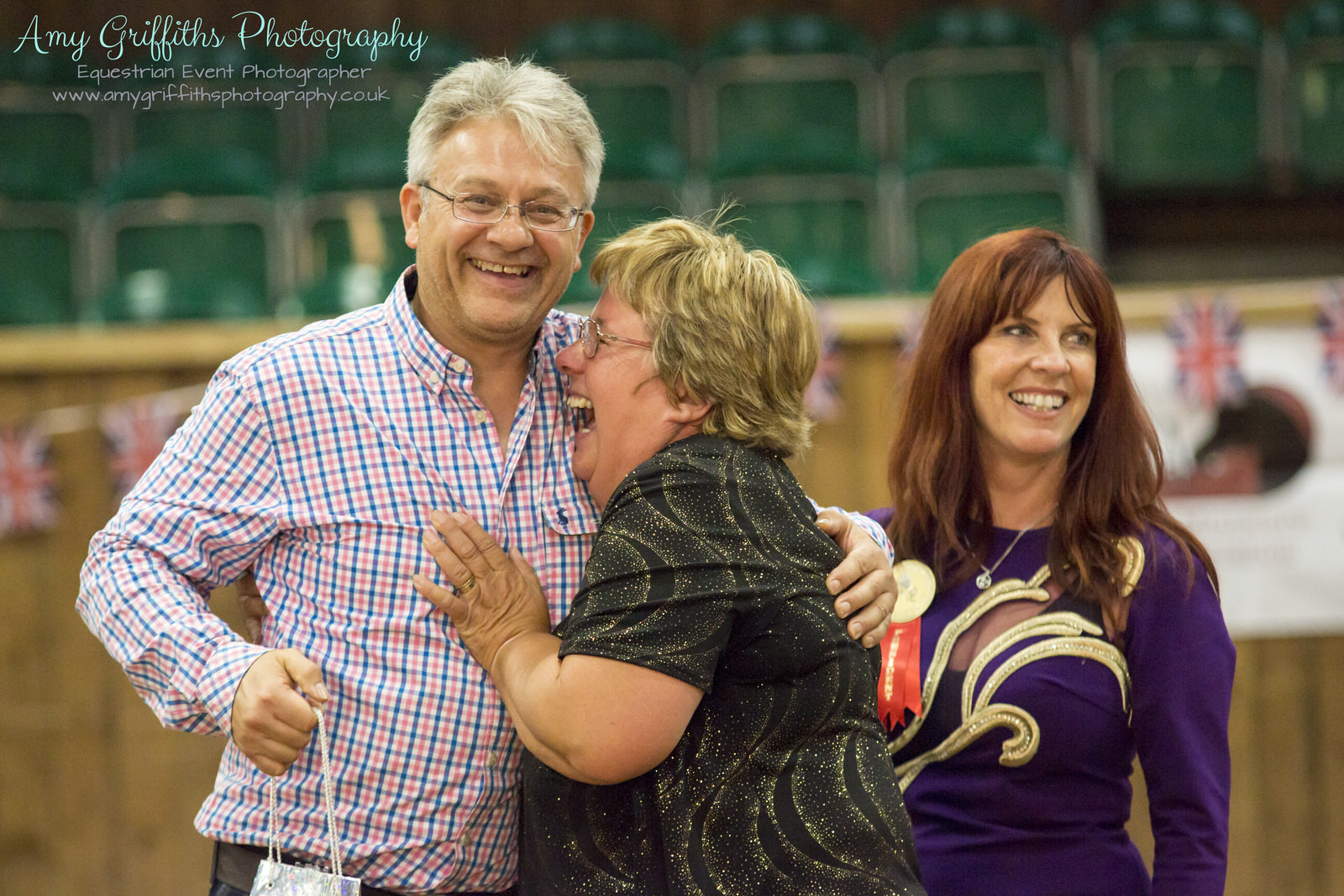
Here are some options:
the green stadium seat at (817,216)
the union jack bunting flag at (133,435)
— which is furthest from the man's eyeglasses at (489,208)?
the green stadium seat at (817,216)

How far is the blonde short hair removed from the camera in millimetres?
1557

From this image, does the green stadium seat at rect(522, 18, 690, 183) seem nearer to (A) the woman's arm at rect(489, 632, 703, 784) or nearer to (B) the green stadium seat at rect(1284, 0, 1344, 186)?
(B) the green stadium seat at rect(1284, 0, 1344, 186)

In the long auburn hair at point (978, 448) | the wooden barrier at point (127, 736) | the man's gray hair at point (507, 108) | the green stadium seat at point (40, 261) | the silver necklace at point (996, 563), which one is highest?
the green stadium seat at point (40, 261)

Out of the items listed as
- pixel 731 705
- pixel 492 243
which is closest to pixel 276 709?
pixel 731 705

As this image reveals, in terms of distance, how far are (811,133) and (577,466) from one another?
3766 mm

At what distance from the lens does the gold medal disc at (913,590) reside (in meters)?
2.03

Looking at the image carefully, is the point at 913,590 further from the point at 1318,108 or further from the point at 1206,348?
the point at 1318,108

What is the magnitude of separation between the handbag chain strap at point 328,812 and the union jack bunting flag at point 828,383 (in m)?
2.19

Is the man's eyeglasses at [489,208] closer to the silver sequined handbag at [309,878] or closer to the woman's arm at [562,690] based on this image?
the woman's arm at [562,690]

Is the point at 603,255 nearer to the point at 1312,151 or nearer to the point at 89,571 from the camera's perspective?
the point at 89,571

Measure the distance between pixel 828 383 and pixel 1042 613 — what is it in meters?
1.73

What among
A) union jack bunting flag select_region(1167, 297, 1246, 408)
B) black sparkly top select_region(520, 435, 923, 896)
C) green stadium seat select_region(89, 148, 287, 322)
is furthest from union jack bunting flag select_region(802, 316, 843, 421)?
black sparkly top select_region(520, 435, 923, 896)

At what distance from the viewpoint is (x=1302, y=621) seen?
3.52 meters

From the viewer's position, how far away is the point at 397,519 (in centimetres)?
171
